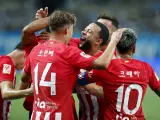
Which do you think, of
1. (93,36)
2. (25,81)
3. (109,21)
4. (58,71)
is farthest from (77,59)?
(109,21)

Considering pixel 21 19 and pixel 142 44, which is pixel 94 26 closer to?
pixel 142 44

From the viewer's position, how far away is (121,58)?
16.1 ft

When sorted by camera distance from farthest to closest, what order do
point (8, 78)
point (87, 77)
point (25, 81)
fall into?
point (8, 78) → point (25, 81) → point (87, 77)

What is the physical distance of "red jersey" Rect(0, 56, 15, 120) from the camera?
5.36 m

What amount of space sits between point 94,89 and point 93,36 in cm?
56

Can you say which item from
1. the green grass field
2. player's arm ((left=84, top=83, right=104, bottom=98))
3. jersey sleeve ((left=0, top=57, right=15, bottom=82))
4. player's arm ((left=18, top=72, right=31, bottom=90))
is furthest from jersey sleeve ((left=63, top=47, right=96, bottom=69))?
the green grass field

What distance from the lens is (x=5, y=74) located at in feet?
17.6

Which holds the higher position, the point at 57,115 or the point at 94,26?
the point at 94,26

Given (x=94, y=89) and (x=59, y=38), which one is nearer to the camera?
(x=59, y=38)

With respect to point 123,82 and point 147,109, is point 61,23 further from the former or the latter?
point 147,109

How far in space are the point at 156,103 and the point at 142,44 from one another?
744 cm

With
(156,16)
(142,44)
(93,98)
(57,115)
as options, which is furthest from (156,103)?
(156,16)

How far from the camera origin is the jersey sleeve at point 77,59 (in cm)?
453

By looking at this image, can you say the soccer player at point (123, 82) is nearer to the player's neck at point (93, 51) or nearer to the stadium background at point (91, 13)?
the player's neck at point (93, 51)
